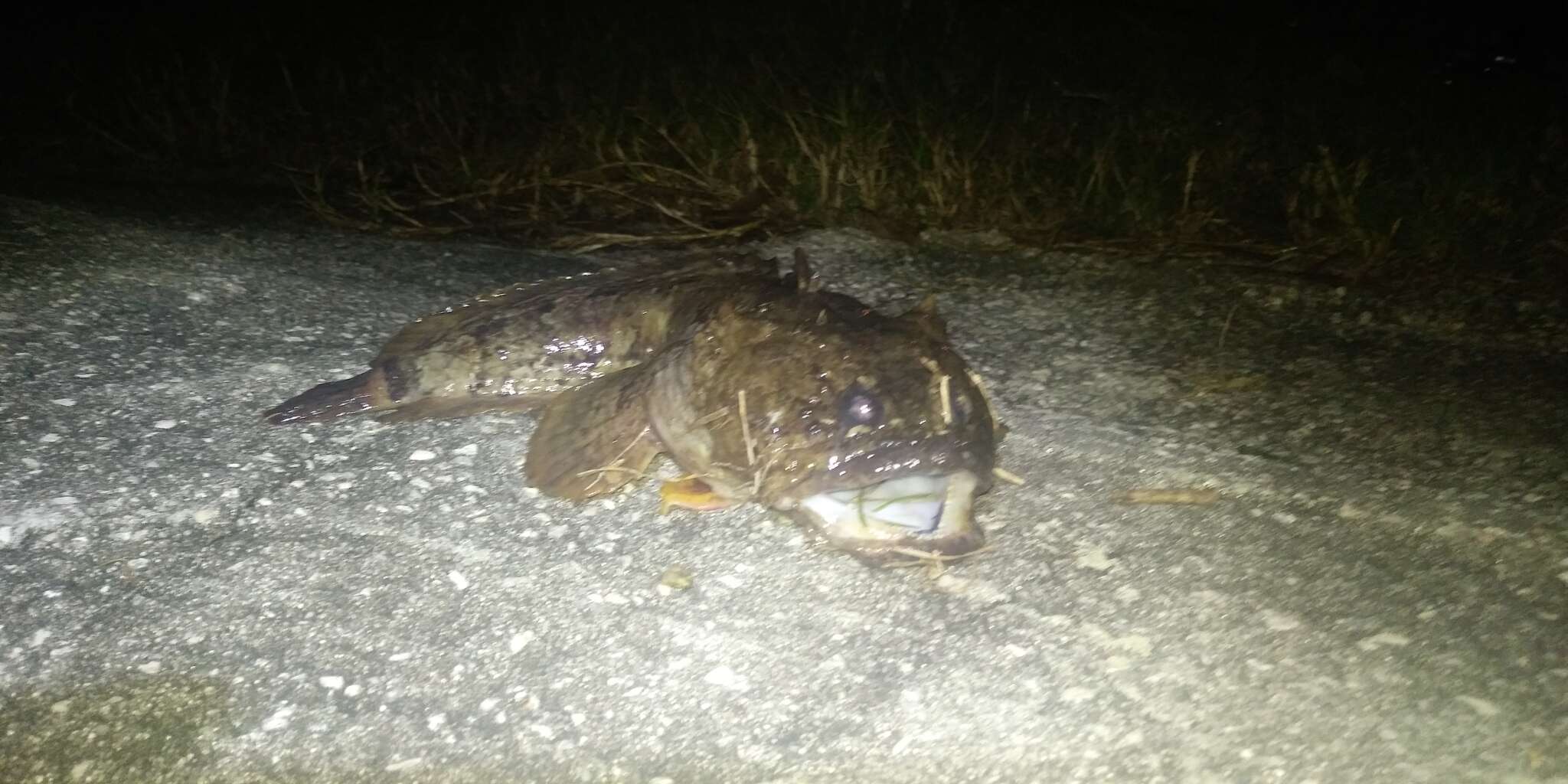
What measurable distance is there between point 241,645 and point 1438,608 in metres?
2.89

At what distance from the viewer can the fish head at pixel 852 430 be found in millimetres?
2865

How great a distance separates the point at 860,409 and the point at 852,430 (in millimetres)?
61

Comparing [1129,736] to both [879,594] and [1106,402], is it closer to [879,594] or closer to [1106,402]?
[879,594]

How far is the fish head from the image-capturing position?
2865mm

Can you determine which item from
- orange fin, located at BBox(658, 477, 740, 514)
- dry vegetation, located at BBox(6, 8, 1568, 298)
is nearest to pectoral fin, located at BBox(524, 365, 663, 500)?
orange fin, located at BBox(658, 477, 740, 514)

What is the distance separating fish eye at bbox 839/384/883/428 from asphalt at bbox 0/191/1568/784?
390 millimetres

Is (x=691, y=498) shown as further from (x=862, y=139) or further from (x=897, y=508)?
(x=862, y=139)

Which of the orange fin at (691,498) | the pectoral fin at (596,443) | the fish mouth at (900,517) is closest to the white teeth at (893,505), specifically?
the fish mouth at (900,517)

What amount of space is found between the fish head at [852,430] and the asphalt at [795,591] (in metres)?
0.14

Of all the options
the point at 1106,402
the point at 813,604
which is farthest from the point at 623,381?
the point at 1106,402

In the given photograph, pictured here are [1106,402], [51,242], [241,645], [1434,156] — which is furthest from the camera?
[1434,156]

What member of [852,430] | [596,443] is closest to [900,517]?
[852,430]

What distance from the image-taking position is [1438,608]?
9.14 ft

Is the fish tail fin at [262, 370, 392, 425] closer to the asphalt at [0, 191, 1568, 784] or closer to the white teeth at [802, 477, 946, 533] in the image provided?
the asphalt at [0, 191, 1568, 784]
